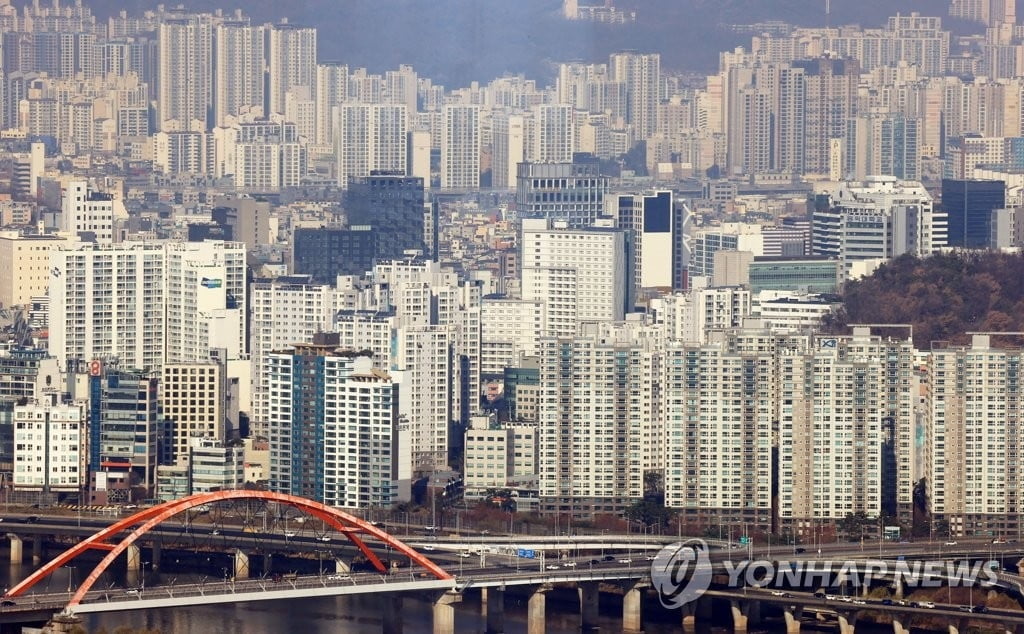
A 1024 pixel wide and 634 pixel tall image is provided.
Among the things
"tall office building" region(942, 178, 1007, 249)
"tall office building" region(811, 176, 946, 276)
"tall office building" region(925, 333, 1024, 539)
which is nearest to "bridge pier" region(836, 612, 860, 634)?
"tall office building" region(925, 333, 1024, 539)

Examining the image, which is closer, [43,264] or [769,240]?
[43,264]

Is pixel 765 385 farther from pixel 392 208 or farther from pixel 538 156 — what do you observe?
pixel 538 156

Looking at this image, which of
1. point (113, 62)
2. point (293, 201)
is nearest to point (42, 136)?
point (113, 62)

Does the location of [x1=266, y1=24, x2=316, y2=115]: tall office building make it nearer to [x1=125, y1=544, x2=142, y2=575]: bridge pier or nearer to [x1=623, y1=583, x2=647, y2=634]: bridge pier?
[x1=125, y1=544, x2=142, y2=575]: bridge pier

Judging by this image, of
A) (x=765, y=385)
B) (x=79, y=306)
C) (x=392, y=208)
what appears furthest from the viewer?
(x=392, y=208)

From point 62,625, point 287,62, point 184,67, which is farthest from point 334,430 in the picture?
point 184,67
